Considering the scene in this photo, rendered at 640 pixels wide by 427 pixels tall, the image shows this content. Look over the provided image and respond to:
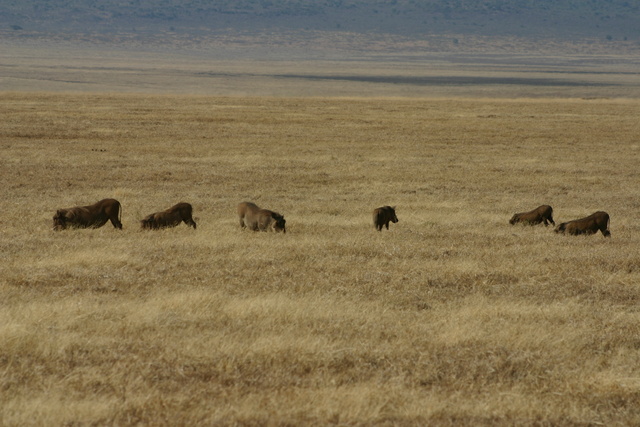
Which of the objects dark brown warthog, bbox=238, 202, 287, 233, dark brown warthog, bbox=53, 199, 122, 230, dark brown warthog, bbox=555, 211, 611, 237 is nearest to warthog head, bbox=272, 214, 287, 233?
dark brown warthog, bbox=238, 202, 287, 233

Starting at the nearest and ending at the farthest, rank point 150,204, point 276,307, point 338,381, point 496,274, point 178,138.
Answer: point 338,381 → point 276,307 → point 496,274 → point 150,204 → point 178,138

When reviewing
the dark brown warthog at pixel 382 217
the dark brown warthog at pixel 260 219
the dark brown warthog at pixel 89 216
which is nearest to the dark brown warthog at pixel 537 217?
the dark brown warthog at pixel 382 217

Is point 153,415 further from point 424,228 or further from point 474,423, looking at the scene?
point 424,228

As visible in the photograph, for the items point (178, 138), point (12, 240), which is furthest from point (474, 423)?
point (178, 138)

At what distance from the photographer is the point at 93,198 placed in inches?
814

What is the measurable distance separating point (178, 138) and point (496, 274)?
2628cm

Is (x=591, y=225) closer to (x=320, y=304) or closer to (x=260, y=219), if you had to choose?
(x=260, y=219)

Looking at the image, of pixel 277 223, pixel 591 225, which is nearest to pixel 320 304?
pixel 277 223

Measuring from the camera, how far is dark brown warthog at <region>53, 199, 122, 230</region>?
15672 millimetres

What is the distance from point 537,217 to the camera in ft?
56.7

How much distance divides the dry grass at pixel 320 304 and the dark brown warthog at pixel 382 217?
22cm

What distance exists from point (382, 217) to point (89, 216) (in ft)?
17.3

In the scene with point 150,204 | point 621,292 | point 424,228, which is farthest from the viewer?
point 150,204

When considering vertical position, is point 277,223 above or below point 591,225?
below
